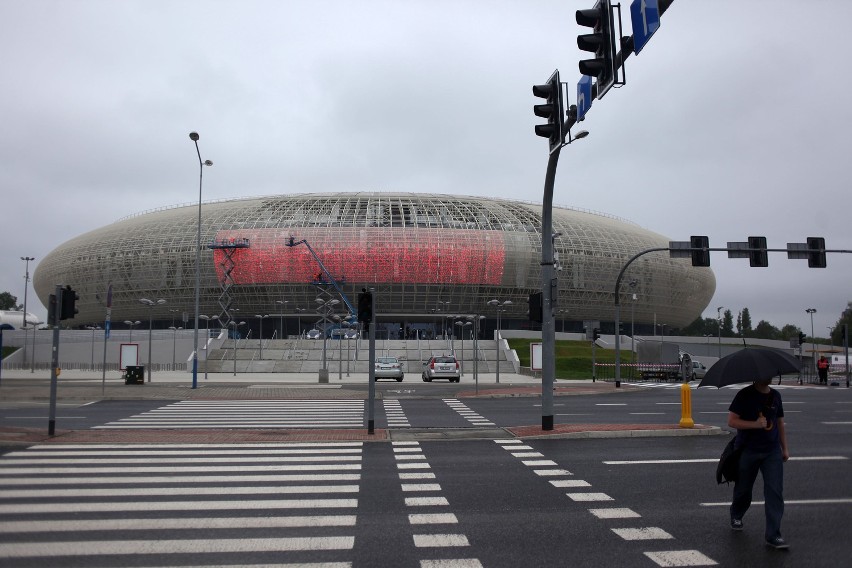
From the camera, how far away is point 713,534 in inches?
313

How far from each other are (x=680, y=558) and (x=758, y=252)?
81.6 feet

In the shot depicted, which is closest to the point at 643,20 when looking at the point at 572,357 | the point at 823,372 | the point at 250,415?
the point at 250,415

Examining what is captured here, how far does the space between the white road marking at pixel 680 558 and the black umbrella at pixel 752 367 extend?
164 centimetres

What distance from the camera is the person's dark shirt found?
755 cm

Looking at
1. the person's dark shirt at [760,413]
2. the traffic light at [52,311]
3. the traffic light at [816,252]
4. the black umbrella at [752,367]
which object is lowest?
the person's dark shirt at [760,413]

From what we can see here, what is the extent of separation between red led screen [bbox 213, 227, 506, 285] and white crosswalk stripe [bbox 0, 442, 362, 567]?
7108 centimetres

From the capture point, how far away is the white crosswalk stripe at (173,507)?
23.6ft

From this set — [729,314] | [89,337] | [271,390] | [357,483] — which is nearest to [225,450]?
[357,483]

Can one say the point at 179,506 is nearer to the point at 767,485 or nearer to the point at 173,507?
the point at 173,507

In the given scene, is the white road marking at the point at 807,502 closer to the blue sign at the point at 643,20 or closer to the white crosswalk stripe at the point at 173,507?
the white crosswalk stripe at the point at 173,507

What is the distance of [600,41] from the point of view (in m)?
11.7

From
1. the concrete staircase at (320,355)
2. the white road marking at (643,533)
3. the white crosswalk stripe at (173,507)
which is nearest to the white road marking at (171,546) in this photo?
the white crosswalk stripe at (173,507)

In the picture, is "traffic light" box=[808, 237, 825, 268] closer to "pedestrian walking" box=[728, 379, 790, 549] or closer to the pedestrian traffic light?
the pedestrian traffic light

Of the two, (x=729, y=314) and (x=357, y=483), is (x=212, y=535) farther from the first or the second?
(x=729, y=314)
